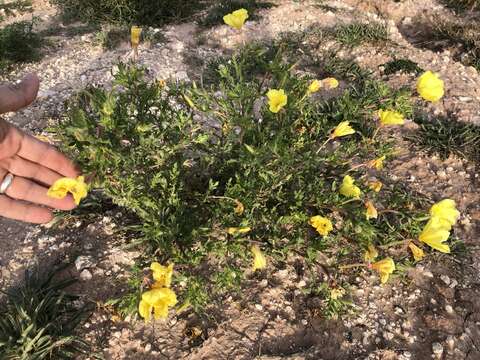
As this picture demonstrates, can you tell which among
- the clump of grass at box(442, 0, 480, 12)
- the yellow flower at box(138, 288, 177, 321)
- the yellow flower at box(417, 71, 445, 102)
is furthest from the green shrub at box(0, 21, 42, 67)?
the clump of grass at box(442, 0, 480, 12)

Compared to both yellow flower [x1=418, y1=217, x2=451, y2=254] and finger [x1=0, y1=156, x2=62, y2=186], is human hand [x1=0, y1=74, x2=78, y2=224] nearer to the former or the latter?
finger [x1=0, y1=156, x2=62, y2=186]

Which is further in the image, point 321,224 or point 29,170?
point 29,170

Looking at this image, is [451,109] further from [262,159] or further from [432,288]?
[262,159]

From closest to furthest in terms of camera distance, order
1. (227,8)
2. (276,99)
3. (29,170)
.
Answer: (276,99) → (29,170) → (227,8)

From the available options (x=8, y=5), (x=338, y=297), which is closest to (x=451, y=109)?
(x=338, y=297)

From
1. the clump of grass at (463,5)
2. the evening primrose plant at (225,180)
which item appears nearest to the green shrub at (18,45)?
the evening primrose plant at (225,180)

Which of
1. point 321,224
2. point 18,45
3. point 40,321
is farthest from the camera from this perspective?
point 18,45

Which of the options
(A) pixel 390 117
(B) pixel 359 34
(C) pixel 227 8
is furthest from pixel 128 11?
(A) pixel 390 117

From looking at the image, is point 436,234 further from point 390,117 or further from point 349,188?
point 390,117
